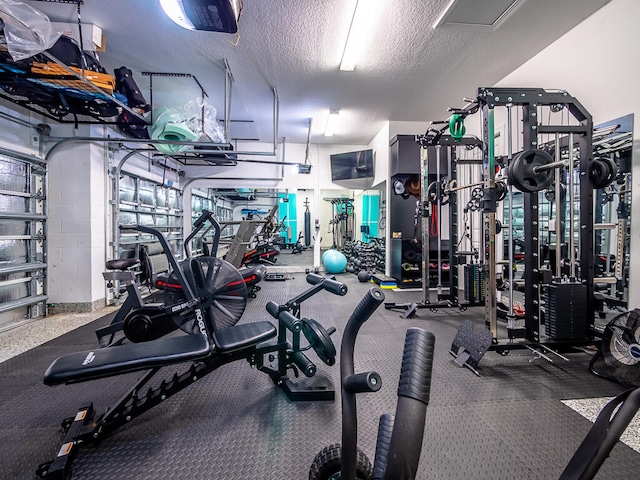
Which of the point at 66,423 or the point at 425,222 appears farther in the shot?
the point at 425,222

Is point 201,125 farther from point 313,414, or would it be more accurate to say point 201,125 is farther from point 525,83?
point 525,83

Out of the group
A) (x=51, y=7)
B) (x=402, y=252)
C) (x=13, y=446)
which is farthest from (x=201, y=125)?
(x=402, y=252)

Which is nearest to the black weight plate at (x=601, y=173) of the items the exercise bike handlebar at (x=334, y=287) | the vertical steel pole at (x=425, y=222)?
the vertical steel pole at (x=425, y=222)

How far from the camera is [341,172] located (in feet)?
22.5

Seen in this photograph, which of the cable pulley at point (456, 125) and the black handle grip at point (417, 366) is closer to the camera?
the black handle grip at point (417, 366)

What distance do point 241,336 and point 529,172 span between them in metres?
2.80

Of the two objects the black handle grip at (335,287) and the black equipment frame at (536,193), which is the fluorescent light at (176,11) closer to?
the black handle grip at (335,287)

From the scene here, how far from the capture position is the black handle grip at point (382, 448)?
650mm

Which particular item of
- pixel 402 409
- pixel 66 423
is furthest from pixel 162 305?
pixel 402 409

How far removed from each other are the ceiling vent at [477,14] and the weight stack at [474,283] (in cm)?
292

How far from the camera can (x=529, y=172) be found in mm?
2465

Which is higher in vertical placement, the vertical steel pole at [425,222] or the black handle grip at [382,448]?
the vertical steel pole at [425,222]

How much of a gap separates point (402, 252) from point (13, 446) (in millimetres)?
5422

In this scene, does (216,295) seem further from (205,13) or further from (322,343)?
(205,13)
